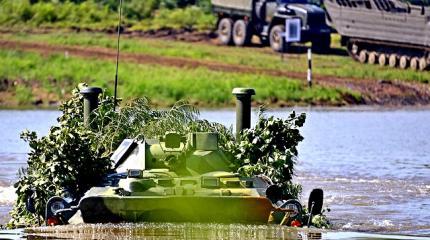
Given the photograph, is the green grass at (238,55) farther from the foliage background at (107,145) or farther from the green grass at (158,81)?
the foliage background at (107,145)

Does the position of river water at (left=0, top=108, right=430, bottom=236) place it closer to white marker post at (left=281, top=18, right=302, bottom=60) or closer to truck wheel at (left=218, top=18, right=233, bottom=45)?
white marker post at (left=281, top=18, right=302, bottom=60)

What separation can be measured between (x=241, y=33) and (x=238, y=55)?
10.7ft

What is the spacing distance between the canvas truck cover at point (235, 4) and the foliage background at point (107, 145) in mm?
27921

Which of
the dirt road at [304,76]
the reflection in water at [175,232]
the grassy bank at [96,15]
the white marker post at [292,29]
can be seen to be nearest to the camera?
the reflection in water at [175,232]

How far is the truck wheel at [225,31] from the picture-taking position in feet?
161

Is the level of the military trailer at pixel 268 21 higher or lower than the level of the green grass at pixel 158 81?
higher

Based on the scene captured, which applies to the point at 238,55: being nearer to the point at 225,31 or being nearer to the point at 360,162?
the point at 225,31

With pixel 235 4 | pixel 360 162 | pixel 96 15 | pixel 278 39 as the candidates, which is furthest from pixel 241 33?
pixel 360 162

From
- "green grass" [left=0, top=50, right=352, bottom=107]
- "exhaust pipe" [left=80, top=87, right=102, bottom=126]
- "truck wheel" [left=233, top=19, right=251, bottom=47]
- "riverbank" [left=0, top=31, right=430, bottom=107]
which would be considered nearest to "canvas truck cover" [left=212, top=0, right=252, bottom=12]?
"truck wheel" [left=233, top=19, right=251, bottom=47]

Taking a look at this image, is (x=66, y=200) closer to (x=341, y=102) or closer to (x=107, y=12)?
(x=341, y=102)

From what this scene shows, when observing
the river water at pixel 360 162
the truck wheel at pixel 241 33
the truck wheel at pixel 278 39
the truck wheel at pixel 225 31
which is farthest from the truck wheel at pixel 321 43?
the river water at pixel 360 162

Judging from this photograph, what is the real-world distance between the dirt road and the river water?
177cm

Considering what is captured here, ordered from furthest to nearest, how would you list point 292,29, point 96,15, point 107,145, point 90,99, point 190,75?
1. point 96,15
2. point 292,29
3. point 190,75
4. point 90,99
5. point 107,145

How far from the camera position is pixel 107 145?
758 inches
